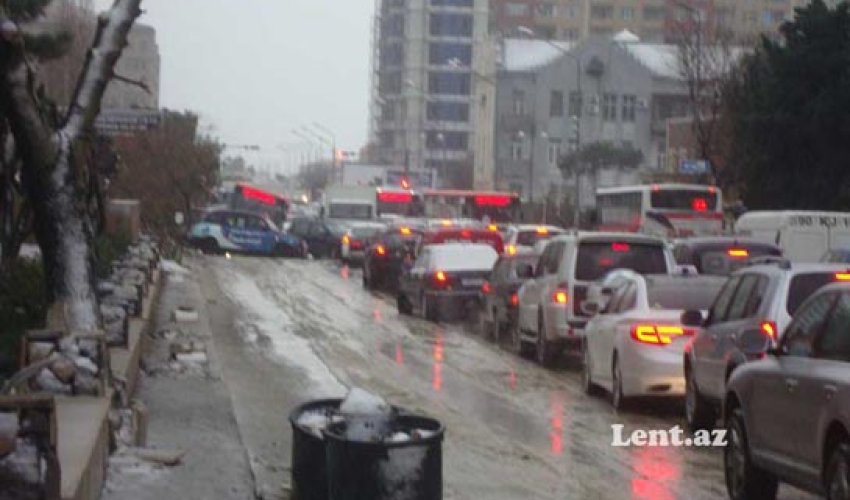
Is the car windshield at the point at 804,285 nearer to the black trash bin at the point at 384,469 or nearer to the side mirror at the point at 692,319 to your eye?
the side mirror at the point at 692,319

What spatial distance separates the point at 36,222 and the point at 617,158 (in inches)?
2815

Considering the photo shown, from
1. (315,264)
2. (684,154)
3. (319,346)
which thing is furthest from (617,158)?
(319,346)

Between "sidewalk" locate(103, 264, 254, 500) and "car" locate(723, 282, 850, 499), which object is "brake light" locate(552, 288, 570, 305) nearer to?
"sidewalk" locate(103, 264, 254, 500)

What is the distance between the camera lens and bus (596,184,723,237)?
47.6 meters

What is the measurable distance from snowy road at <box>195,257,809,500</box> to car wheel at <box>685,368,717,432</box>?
2.29 feet

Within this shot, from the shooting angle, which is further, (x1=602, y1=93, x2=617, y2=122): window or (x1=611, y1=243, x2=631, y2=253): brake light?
(x1=602, y1=93, x2=617, y2=122): window

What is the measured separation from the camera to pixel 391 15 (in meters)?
153

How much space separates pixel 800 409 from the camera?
10.2m

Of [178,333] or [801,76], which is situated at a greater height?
[801,76]

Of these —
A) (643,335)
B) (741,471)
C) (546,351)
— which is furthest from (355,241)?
(741,471)

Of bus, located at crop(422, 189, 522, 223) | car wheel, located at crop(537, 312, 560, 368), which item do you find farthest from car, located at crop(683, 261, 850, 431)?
bus, located at crop(422, 189, 522, 223)

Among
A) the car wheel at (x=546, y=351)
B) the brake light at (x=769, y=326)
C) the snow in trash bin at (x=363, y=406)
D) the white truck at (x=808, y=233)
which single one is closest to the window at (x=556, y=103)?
the white truck at (x=808, y=233)

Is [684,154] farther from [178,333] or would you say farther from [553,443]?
[553,443]

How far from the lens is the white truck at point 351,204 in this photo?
70875 mm
